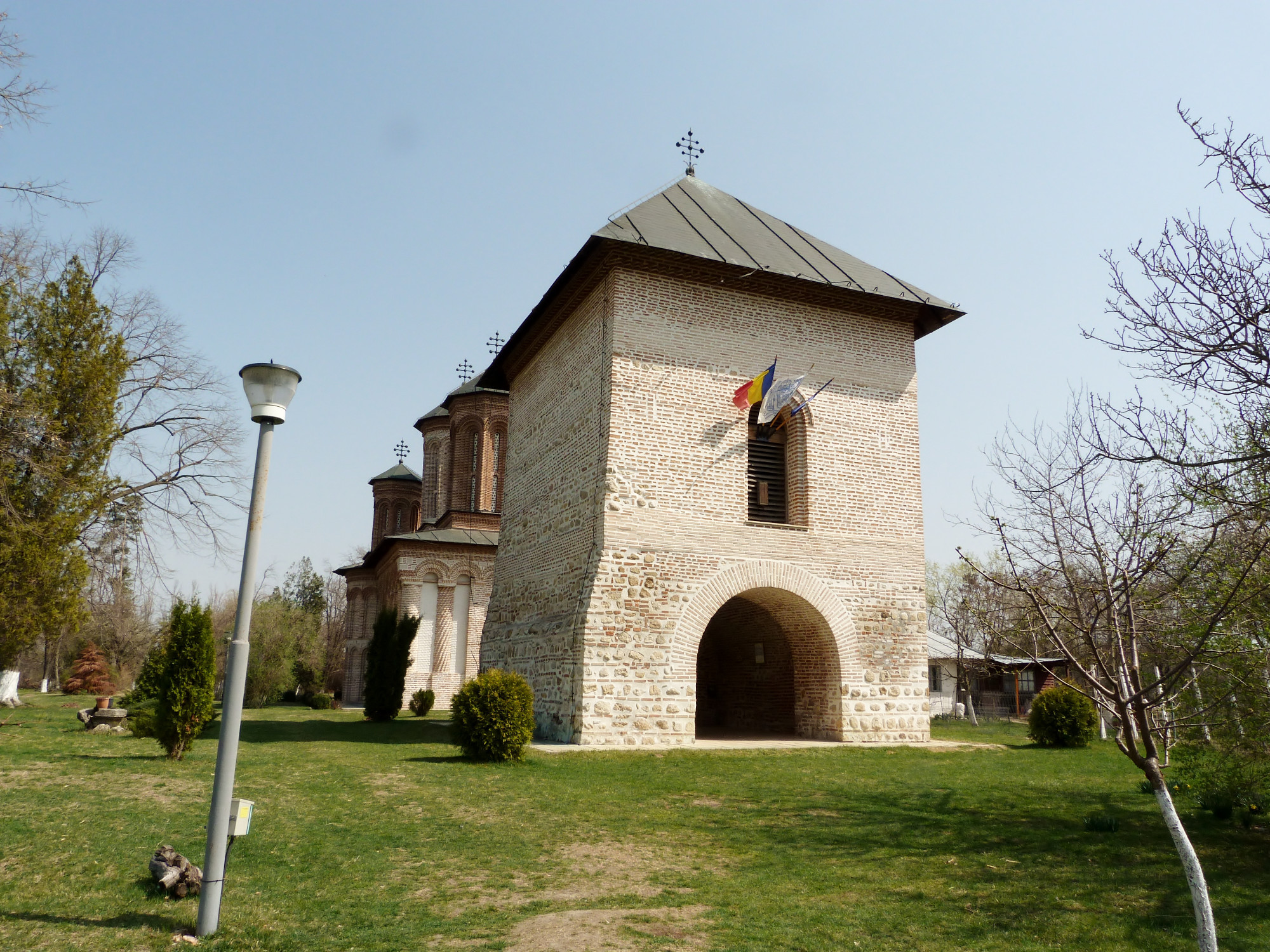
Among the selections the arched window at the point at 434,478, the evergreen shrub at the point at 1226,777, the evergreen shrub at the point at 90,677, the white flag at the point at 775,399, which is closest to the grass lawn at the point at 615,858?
the evergreen shrub at the point at 1226,777

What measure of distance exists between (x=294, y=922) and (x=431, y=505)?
27636 millimetres

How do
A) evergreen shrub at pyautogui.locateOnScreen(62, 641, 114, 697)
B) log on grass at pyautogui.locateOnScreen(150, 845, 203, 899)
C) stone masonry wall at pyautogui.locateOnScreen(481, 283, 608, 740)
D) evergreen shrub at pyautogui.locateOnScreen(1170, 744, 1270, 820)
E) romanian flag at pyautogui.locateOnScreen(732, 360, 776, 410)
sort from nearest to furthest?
log on grass at pyautogui.locateOnScreen(150, 845, 203, 899) < evergreen shrub at pyautogui.locateOnScreen(1170, 744, 1270, 820) < stone masonry wall at pyautogui.locateOnScreen(481, 283, 608, 740) < romanian flag at pyautogui.locateOnScreen(732, 360, 776, 410) < evergreen shrub at pyautogui.locateOnScreen(62, 641, 114, 697)

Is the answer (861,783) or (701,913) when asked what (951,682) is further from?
(701,913)

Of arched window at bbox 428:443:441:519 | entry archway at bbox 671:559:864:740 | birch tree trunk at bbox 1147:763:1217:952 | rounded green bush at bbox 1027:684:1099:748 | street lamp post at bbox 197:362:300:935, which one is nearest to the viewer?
birch tree trunk at bbox 1147:763:1217:952

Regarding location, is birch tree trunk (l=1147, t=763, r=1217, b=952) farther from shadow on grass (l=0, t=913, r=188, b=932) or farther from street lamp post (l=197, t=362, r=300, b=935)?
shadow on grass (l=0, t=913, r=188, b=932)

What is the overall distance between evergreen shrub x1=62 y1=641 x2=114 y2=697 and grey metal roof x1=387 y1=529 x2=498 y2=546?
53.5 feet

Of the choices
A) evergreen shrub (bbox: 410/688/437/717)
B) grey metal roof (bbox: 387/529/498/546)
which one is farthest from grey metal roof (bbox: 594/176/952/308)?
evergreen shrub (bbox: 410/688/437/717)

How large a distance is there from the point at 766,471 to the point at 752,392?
1.50 meters

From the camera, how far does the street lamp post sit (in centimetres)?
456

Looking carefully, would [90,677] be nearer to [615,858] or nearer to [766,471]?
[766,471]

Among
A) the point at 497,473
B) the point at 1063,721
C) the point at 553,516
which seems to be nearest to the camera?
the point at 1063,721

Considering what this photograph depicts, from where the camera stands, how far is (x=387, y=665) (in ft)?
67.7

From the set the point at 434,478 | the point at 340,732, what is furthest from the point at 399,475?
the point at 340,732

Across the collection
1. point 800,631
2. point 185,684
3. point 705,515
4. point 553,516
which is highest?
point 553,516
